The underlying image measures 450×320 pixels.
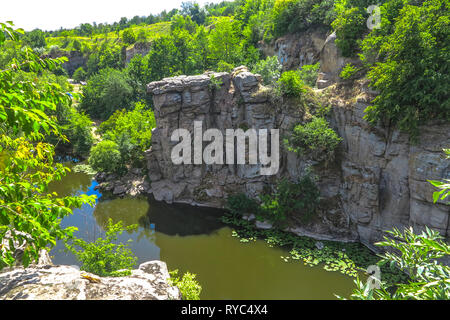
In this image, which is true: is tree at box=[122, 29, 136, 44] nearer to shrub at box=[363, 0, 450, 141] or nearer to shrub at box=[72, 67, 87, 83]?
shrub at box=[72, 67, 87, 83]

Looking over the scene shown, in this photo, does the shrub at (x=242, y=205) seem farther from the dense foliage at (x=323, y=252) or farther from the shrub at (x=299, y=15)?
the shrub at (x=299, y=15)

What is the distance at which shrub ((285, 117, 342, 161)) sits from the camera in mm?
16828

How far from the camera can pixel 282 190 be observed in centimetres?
1820

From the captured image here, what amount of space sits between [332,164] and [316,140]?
6.52 ft

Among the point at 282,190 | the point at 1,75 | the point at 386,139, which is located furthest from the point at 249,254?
the point at 1,75

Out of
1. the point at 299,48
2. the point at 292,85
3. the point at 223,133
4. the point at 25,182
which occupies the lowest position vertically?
the point at 223,133

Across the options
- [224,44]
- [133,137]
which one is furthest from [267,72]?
[133,137]

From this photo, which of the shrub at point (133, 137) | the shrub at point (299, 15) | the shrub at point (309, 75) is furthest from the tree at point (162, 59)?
the shrub at point (309, 75)

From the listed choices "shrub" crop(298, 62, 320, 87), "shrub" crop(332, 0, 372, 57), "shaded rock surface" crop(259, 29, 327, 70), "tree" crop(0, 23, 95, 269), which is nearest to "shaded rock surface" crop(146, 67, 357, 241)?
"shrub" crop(298, 62, 320, 87)

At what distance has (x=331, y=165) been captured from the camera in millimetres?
17641

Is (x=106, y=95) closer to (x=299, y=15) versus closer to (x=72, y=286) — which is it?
(x=299, y=15)

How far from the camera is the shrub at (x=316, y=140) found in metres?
16.8

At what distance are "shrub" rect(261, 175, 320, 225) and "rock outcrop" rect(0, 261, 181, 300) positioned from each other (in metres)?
12.8
